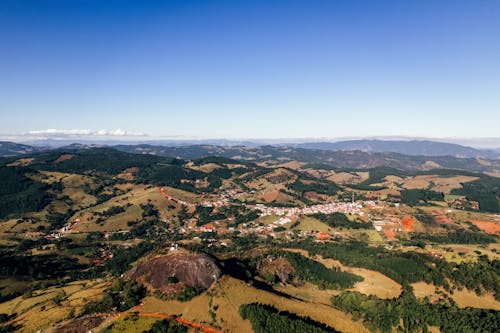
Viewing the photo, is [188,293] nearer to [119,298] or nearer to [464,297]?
[119,298]

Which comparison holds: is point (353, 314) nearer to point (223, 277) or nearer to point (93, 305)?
point (223, 277)

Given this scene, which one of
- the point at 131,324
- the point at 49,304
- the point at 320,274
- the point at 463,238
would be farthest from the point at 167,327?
the point at 463,238

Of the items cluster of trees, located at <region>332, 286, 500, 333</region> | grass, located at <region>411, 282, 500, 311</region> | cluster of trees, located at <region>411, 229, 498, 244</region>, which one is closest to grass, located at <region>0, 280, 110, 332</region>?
cluster of trees, located at <region>332, 286, 500, 333</region>

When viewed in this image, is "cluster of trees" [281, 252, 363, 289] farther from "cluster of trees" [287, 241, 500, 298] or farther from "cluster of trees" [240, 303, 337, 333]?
"cluster of trees" [240, 303, 337, 333]

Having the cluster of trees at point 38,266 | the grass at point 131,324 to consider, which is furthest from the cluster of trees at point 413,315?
the cluster of trees at point 38,266

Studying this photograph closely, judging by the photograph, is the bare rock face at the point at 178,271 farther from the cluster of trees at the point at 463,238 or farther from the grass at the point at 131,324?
the cluster of trees at the point at 463,238
